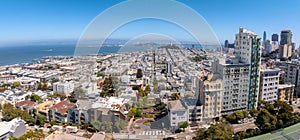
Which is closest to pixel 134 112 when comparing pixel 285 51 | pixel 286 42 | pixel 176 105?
pixel 176 105

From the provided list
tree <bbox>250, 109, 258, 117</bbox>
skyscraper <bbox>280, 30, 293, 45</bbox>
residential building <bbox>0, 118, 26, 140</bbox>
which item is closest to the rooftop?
tree <bbox>250, 109, 258, 117</bbox>

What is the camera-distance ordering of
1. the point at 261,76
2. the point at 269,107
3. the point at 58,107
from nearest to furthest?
the point at 269,107 < the point at 58,107 < the point at 261,76

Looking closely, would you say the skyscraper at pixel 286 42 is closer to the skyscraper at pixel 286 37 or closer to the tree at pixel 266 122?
the skyscraper at pixel 286 37

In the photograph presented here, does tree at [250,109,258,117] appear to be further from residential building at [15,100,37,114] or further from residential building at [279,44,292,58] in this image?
residential building at [279,44,292,58]

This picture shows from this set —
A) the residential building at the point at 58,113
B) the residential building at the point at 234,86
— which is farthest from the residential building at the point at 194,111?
the residential building at the point at 58,113

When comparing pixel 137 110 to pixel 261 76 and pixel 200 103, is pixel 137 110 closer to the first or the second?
pixel 200 103

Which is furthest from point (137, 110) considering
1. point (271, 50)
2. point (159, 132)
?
point (271, 50)
